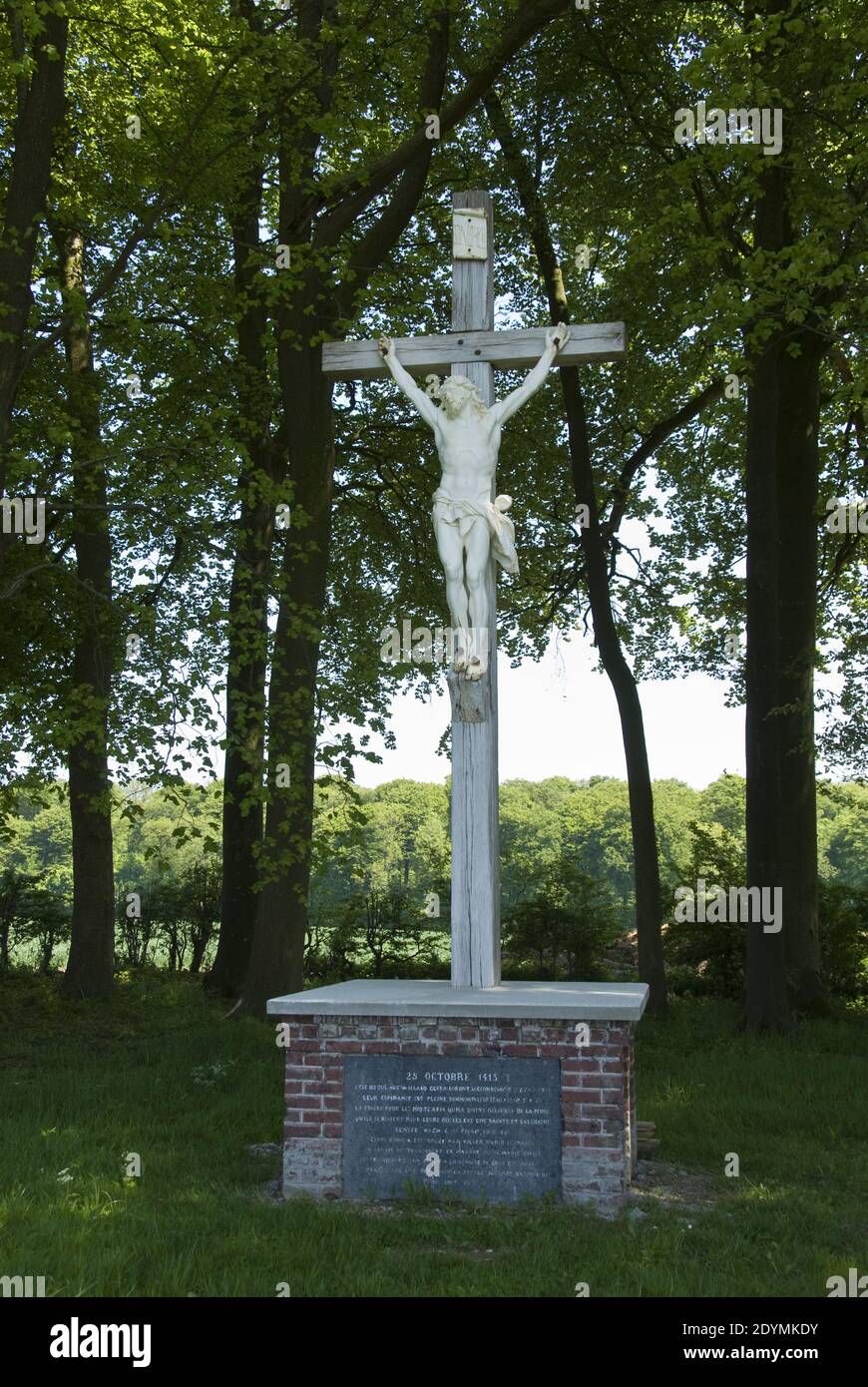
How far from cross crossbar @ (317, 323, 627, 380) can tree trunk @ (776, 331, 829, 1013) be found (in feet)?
19.4

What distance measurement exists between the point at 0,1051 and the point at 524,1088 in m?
6.31

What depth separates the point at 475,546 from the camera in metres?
7.82

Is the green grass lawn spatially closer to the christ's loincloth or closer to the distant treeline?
the christ's loincloth

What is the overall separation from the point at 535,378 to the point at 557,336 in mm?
315

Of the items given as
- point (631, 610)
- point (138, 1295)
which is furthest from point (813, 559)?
point (138, 1295)

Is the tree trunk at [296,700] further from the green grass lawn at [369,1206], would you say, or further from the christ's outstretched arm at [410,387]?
the christ's outstretched arm at [410,387]

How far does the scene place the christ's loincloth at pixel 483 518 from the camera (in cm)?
782

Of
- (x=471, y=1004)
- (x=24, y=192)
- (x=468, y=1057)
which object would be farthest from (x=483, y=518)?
(x=24, y=192)

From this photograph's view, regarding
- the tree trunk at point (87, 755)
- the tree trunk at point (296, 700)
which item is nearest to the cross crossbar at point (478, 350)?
the tree trunk at point (296, 700)

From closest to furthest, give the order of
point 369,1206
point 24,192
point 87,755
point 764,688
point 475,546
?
point 369,1206 < point 475,546 < point 24,192 < point 764,688 < point 87,755

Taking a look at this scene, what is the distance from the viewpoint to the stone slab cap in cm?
667

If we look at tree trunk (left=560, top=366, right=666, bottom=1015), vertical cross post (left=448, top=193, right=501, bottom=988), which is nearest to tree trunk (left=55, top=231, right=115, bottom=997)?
tree trunk (left=560, top=366, right=666, bottom=1015)

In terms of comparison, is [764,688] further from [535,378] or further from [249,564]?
[535,378]

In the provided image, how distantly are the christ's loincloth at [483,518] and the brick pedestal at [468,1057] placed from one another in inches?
104
